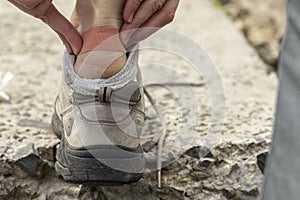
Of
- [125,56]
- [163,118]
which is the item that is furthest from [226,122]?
[125,56]

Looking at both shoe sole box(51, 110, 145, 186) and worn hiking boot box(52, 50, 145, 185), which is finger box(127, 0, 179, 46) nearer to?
worn hiking boot box(52, 50, 145, 185)

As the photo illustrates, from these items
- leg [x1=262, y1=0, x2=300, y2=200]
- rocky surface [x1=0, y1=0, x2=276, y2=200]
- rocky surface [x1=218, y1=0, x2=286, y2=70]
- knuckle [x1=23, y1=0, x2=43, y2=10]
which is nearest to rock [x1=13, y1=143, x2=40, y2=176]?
rocky surface [x1=0, y1=0, x2=276, y2=200]

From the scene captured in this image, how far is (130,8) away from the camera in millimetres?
1368

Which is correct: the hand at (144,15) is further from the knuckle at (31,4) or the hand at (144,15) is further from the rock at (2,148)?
the rock at (2,148)

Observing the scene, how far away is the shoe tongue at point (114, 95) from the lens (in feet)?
4.35

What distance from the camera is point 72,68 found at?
4.53ft

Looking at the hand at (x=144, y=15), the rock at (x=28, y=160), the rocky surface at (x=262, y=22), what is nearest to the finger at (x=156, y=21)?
the hand at (x=144, y=15)

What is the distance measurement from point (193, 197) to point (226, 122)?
0.26 meters

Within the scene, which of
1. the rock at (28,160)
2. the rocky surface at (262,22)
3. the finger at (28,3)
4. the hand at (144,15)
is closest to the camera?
the finger at (28,3)

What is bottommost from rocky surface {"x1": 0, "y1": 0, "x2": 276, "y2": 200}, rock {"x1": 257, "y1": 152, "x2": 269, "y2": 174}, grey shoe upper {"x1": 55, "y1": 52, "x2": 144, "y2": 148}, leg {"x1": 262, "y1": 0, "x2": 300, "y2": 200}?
rocky surface {"x1": 0, "y1": 0, "x2": 276, "y2": 200}

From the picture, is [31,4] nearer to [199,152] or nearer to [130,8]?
[130,8]

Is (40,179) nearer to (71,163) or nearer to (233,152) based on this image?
(71,163)

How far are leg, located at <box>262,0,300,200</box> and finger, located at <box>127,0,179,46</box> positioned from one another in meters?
0.36

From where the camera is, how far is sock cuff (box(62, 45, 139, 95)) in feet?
4.38
